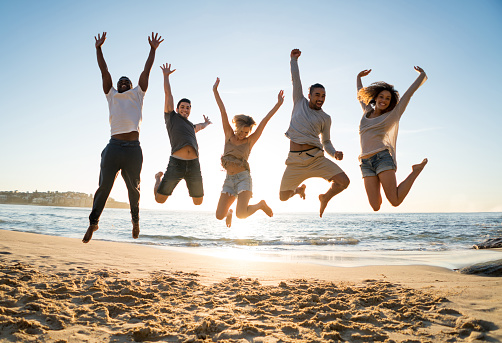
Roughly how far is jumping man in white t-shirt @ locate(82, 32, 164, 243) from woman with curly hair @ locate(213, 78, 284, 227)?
1.33 m

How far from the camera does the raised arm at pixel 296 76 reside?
590cm

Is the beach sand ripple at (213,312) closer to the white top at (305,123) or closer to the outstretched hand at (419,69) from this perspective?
the white top at (305,123)

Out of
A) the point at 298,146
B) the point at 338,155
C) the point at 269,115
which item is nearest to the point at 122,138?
the point at 269,115

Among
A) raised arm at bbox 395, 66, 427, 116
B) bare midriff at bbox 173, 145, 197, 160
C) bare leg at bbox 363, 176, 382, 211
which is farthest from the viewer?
bare midriff at bbox 173, 145, 197, 160

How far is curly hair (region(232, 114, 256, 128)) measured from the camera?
239 inches

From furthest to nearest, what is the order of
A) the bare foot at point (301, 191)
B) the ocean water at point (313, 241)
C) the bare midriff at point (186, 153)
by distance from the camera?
the ocean water at point (313, 241), the bare foot at point (301, 191), the bare midriff at point (186, 153)

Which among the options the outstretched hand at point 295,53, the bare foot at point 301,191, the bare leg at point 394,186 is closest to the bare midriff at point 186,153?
the bare foot at point 301,191

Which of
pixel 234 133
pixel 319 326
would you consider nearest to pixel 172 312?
pixel 319 326

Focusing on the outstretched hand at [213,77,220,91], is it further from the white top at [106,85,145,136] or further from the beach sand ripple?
the beach sand ripple

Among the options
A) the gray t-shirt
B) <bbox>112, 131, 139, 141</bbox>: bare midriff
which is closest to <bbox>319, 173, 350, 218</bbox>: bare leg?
the gray t-shirt

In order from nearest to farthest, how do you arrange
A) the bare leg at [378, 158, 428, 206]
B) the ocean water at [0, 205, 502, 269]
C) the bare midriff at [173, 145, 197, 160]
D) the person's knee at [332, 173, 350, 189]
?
1. the bare leg at [378, 158, 428, 206]
2. the person's knee at [332, 173, 350, 189]
3. the bare midriff at [173, 145, 197, 160]
4. the ocean water at [0, 205, 502, 269]

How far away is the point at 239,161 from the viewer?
20.1 feet

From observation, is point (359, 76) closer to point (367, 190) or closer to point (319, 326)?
point (367, 190)

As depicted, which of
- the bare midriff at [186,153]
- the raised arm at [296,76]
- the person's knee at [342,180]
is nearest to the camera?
the person's knee at [342,180]
